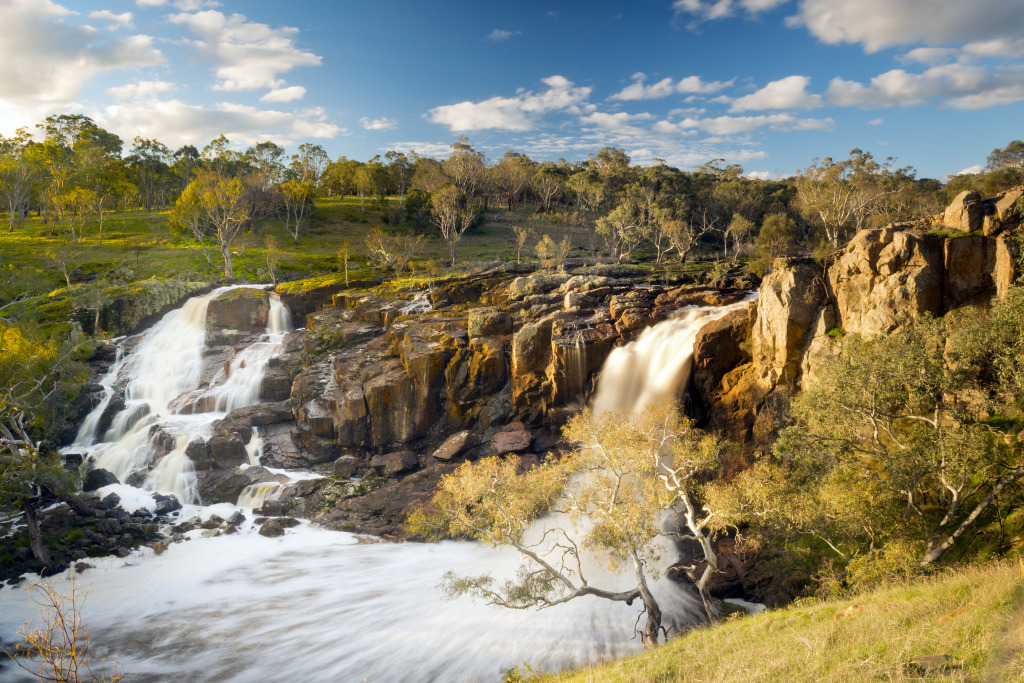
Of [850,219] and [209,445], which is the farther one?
[850,219]

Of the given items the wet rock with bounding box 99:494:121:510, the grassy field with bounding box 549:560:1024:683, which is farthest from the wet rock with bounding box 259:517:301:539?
the grassy field with bounding box 549:560:1024:683

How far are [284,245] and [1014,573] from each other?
83938mm

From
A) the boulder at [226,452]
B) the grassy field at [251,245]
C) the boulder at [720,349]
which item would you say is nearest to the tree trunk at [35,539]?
the boulder at [226,452]

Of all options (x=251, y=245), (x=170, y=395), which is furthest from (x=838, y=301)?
(x=251, y=245)

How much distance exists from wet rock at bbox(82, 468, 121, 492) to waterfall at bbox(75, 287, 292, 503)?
0.92 metres

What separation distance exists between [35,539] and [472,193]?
78.3m

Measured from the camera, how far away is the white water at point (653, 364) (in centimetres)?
3106

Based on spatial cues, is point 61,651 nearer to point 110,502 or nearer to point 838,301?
point 838,301

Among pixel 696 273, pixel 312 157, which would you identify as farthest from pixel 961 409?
pixel 312 157

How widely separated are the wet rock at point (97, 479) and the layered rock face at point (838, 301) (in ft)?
126

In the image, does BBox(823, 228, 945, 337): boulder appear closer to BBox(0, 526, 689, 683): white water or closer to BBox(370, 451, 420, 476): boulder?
BBox(0, 526, 689, 683): white water

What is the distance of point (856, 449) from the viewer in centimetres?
1742

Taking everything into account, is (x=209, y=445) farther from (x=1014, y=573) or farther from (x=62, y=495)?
(x=1014, y=573)

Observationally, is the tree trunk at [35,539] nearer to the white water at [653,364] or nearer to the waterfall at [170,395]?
the waterfall at [170,395]
